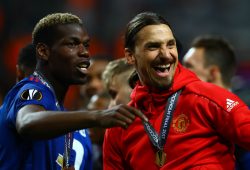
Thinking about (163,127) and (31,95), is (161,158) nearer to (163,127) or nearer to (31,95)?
(163,127)

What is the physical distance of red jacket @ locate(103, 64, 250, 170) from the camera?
4191 mm

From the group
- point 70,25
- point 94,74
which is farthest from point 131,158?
point 94,74

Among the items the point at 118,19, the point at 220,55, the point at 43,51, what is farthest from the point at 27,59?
the point at 118,19

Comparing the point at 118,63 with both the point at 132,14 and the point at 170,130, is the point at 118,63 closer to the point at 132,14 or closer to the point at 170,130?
the point at 170,130

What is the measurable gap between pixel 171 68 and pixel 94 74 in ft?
11.6

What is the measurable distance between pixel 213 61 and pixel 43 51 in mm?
2622

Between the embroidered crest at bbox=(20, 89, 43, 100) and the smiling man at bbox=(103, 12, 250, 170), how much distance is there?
2.08 feet

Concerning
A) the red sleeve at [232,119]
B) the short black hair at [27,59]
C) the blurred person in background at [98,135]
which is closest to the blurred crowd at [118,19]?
the blurred person in background at [98,135]

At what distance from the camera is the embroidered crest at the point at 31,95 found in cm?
Result: 411

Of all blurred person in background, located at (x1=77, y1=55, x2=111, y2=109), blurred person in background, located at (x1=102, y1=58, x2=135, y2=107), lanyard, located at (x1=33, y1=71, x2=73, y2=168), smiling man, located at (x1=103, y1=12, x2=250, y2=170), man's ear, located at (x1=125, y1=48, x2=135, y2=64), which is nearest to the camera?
smiling man, located at (x1=103, y1=12, x2=250, y2=170)

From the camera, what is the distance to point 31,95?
4.13 m

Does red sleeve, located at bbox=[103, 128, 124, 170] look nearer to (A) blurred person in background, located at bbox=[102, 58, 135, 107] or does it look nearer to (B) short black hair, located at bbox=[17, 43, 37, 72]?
(B) short black hair, located at bbox=[17, 43, 37, 72]

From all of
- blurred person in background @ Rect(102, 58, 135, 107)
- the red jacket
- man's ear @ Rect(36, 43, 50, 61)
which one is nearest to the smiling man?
the red jacket

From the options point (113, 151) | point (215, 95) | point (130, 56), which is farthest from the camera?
point (130, 56)
